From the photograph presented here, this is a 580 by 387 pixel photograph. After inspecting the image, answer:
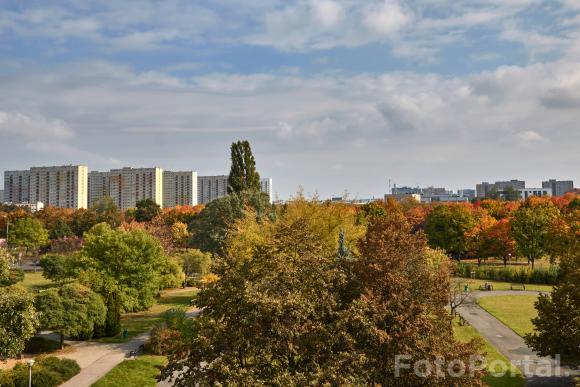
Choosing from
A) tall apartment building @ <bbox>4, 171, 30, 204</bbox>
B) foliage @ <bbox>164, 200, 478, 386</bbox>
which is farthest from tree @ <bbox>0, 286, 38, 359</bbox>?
tall apartment building @ <bbox>4, 171, 30, 204</bbox>

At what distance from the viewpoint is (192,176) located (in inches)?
7175

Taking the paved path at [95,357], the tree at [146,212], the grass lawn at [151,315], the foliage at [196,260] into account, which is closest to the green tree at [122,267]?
the grass lawn at [151,315]

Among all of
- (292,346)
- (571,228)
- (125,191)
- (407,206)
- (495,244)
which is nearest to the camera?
(292,346)

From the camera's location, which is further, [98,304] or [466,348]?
[98,304]

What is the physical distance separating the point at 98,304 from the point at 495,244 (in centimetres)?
5084

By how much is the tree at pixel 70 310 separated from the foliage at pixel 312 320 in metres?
16.2

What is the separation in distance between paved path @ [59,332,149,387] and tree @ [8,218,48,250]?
181 feet

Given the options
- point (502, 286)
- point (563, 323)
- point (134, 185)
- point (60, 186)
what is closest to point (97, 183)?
point (60, 186)

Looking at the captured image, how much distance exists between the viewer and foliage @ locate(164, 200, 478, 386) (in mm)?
13539

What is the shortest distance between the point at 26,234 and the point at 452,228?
65.3 meters

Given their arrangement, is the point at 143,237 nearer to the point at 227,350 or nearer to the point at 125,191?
the point at 227,350

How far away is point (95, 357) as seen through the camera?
27781mm

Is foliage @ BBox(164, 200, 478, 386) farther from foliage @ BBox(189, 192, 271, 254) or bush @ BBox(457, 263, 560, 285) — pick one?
bush @ BBox(457, 263, 560, 285)

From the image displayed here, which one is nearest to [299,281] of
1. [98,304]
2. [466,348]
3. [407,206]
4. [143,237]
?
[466,348]
